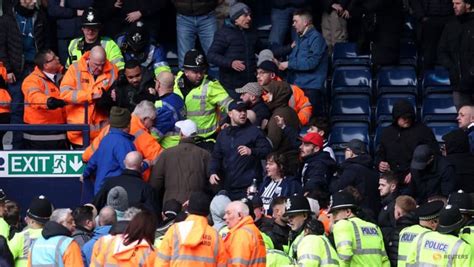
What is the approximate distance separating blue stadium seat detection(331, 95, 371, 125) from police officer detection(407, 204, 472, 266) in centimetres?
629

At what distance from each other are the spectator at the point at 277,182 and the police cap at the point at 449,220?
3.05m

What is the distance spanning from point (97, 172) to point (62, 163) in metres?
1.01

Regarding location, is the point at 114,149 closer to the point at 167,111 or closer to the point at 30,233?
the point at 167,111

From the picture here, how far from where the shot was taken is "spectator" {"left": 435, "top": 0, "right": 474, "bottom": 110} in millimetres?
24125

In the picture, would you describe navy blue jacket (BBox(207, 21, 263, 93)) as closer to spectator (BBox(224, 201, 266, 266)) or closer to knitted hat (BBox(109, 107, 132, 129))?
knitted hat (BBox(109, 107, 132, 129))

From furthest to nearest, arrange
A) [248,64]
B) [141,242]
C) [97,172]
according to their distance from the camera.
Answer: [248,64] < [97,172] < [141,242]

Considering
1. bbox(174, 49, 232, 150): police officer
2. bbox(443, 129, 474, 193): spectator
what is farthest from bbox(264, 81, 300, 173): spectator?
bbox(443, 129, 474, 193): spectator

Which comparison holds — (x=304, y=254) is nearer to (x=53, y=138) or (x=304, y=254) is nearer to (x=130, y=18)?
(x=53, y=138)

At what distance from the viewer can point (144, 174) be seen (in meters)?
22.2

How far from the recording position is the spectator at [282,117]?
882 inches

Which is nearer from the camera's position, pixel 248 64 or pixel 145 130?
pixel 145 130

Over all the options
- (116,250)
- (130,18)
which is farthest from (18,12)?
(116,250)

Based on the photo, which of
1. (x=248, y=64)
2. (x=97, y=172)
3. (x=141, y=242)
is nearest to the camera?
(x=141, y=242)

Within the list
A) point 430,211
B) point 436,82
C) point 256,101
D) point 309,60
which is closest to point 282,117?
point 256,101
